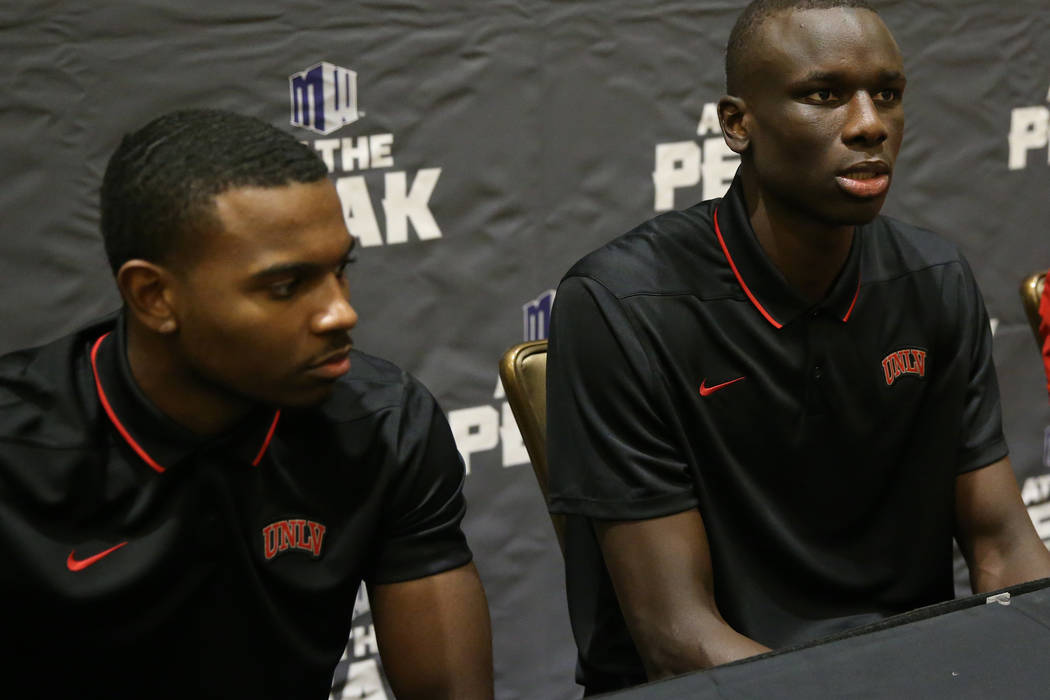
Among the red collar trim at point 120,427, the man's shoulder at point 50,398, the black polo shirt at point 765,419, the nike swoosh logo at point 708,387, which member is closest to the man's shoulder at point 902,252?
the black polo shirt at point 765,419

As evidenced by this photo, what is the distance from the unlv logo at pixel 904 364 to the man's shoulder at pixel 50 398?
0.91 m

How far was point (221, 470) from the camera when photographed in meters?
1.20

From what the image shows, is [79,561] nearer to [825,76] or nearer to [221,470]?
[221,470]

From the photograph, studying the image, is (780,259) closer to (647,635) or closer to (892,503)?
(892,503)

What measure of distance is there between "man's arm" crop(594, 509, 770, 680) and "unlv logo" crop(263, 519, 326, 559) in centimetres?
34

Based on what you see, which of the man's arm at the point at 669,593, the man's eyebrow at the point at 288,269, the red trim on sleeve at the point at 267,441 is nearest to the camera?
the man's eyebrow at the point at 288,269

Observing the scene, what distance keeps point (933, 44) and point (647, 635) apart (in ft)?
5.01

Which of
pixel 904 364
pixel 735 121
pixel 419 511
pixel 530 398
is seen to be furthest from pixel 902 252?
pixel 419 511

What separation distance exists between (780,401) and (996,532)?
1.07 ft

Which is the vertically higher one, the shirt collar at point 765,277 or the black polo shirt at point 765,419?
the shirt collar at point 765,277

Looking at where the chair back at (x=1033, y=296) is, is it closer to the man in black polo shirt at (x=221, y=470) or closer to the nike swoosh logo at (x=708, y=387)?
the nike swoosh logo at (x=708, y=387)

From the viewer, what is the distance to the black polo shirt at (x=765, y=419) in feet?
4.64

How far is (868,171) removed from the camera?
142 centimetres

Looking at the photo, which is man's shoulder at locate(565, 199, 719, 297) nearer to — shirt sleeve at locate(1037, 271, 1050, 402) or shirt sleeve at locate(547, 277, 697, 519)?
shirt sleeve at locate(547, 277, 697, 519)
